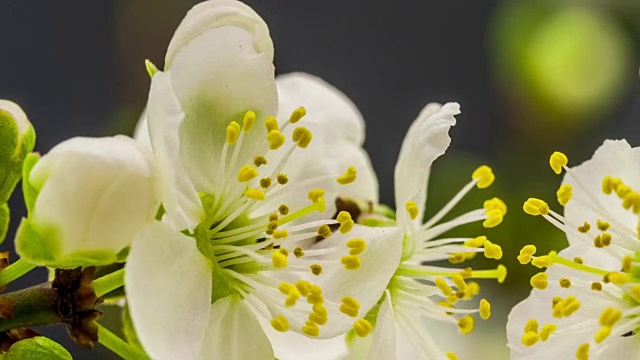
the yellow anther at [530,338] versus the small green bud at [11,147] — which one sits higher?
the small green bud at [11,147]

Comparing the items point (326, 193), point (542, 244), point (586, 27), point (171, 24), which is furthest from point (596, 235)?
point (171, 24)

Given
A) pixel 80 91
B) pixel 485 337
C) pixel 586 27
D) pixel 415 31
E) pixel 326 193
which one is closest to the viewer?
pixel 326 193

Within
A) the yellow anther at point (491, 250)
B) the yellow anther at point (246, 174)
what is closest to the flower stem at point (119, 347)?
the yellow anther at point (246, 174)

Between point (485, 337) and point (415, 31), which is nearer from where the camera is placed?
point (485, 337)

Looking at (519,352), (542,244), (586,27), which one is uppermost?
(519,352)

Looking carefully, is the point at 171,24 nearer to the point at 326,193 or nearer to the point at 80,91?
the point at 80,91

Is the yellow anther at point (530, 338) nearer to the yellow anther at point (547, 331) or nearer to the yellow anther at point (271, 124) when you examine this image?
the yellow anther at point (547, 331)

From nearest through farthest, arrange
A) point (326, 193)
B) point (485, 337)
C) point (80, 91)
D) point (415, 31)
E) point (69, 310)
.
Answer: point (69, 310) → point (326, 193) → point (485, 337) → point (80, 91) → point (415, 31)
